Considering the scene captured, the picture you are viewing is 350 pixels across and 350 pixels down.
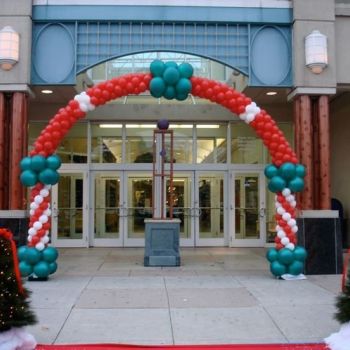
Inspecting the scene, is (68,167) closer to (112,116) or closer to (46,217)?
(112,116)

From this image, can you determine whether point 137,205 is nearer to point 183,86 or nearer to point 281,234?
point 183,86

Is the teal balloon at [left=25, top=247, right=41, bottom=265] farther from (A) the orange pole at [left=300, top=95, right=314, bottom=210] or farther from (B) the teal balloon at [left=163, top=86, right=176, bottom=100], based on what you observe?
Answer: (A) the orange pole at [left=300, top=95, right=314, bottom=210]

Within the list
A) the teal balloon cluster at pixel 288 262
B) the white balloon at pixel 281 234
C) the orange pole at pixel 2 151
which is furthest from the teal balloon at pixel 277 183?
the orange pole at pixel 2 151

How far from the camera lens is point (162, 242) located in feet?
34.3

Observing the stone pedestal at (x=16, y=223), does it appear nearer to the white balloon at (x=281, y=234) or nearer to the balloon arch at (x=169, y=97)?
the balloon arch at (x=169, y=97)

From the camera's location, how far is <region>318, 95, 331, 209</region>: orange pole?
9797 millimetres

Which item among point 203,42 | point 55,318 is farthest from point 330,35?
point 55,318

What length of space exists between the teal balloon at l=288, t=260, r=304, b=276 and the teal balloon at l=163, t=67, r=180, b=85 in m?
3.86

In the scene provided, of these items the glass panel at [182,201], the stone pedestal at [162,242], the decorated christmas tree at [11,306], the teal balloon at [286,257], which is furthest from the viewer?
the glass panel at [182,201]

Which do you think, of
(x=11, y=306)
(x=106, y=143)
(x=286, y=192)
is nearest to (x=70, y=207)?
(x=106, y=143)

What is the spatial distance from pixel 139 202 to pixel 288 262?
642 centimetres

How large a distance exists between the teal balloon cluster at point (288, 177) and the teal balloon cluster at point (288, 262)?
1121 millimetres

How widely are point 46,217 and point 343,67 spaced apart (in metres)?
6.47

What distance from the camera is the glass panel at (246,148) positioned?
14.5m
